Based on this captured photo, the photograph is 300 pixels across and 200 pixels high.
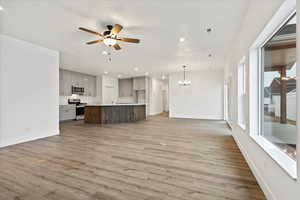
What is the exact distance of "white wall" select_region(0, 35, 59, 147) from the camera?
3582 millimetres

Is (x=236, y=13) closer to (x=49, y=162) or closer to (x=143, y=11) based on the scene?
(x=143, y=11)

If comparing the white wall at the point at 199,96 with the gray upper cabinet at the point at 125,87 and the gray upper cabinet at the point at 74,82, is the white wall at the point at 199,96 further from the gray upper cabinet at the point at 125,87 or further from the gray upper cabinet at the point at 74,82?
the gray upper cabinet at the point at 74,82

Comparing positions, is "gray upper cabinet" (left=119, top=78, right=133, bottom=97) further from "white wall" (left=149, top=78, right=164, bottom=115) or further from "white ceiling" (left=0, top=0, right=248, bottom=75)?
"white ceiling" (left=0, top=0, right=248, bottom=75)

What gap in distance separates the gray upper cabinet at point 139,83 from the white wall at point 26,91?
6235mm

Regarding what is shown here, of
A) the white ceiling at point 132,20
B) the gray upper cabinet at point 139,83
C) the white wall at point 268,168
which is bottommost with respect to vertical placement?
the white wall at point 268,168

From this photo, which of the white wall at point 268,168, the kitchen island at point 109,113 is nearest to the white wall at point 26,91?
the kitchen island at point 109,113

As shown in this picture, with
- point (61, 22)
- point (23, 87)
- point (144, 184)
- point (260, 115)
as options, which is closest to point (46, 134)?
point (23, 87)

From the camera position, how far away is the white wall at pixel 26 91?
358 cm

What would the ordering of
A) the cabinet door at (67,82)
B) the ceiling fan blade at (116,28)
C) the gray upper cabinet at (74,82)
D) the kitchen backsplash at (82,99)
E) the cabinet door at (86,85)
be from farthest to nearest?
the cabinet door at (86,85) < the kitchen backsplash at (82,99) < the cabinet door at (67,82) < the gray upper cabinet at (74,82) < the ceiling fan blade at (116,28)

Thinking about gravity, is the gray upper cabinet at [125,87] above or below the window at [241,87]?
above

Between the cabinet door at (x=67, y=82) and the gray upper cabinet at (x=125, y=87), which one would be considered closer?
the cabinet door at (x=67, y=82)

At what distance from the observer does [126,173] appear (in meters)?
2.23

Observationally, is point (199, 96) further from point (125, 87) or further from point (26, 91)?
point (26, 91)

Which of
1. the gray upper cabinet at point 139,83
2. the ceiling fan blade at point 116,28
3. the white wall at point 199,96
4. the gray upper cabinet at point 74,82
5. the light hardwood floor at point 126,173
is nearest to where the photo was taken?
the light hardwood floor at point 126,173
